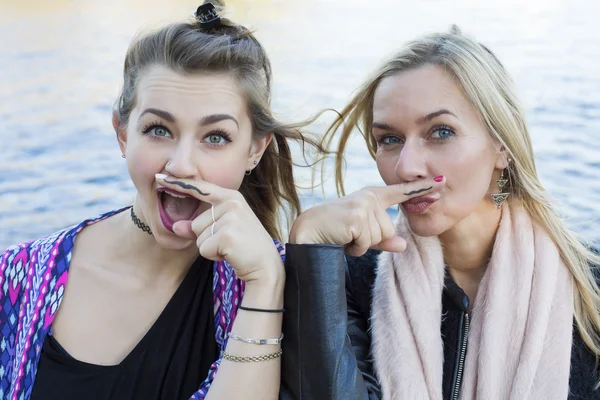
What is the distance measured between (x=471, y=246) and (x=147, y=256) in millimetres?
1058

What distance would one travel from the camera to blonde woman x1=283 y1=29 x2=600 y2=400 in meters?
2.01

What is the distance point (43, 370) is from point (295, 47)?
4.24 metres

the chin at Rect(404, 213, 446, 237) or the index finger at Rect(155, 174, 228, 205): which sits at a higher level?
the chin at Rect(404, 213, 446, 237)

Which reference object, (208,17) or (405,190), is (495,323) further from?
(208,17)

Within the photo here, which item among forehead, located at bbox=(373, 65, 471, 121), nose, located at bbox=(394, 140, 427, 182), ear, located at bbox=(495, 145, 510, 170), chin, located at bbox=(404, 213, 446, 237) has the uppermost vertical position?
forehead, located at bbox=(373, 65, 471, 121)

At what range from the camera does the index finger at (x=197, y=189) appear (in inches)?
78.1

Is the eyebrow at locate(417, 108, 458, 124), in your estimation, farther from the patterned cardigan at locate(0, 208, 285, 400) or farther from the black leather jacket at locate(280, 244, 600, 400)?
the patterned cardigan at locate(0, 208, 285, 400)

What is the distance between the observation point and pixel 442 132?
218 centimetres

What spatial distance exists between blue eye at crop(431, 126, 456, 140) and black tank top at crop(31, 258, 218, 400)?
34.4 inches

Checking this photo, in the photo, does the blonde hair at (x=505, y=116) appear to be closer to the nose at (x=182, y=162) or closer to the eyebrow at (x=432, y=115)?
the eyebrow at (x=432, y=115)

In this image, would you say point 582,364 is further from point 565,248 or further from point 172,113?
point 172,113

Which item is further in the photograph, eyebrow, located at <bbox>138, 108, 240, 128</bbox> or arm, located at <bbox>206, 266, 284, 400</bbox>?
eyebrow, located at <bbox>138, 108, 240, 128</bbox>

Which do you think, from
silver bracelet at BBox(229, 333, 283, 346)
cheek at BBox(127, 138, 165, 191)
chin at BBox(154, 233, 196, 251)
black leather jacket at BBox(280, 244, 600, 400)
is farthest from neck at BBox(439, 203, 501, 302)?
cheek at BBox(127, 138, 165, 191)

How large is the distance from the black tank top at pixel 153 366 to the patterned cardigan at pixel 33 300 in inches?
1.5
